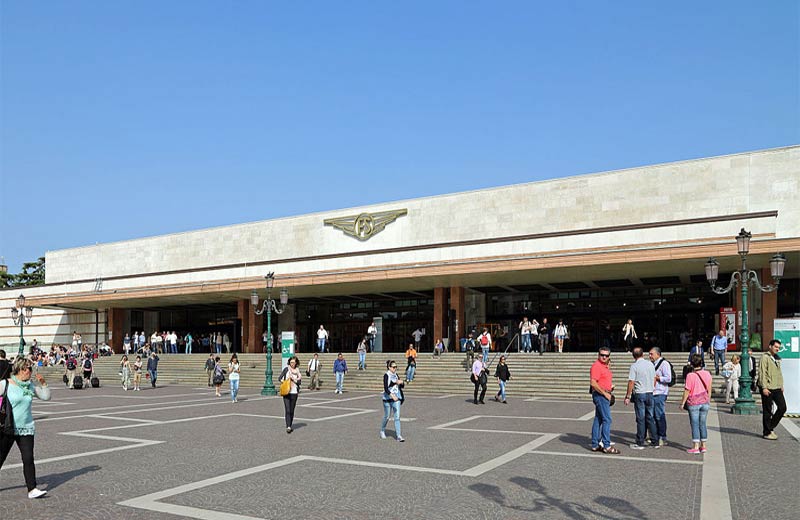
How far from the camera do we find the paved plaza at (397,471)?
23.7ft

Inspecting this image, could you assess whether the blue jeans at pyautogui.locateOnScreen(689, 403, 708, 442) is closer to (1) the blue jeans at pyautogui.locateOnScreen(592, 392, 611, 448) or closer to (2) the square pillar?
(1) the blue jeans at pyautogui.locateOnScreen(592, 392, 611, 448)

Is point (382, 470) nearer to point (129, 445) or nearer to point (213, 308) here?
point (129, 445)

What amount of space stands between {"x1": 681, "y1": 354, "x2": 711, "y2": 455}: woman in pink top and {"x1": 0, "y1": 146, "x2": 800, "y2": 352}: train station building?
59.4ft

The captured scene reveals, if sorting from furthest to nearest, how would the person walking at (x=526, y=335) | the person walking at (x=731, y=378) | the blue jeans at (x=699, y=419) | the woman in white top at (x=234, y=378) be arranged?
the person walking at (x=526, y=335) → the woman in white top at (x=234, y=378) → the person walking at (x=731, y=378) → the blue jeans at (x=699, y=419)

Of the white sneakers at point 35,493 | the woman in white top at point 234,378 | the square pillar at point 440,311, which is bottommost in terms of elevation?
the woman in white top at point 234,378

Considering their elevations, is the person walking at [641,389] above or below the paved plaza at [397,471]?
above

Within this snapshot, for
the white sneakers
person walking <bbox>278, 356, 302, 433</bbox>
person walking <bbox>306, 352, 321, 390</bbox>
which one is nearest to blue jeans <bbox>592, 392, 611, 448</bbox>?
person walking <bbox>278, 356, 302, 433</bbox>

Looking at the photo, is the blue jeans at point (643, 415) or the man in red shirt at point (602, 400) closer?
the man in red shirt at point (602, 400)

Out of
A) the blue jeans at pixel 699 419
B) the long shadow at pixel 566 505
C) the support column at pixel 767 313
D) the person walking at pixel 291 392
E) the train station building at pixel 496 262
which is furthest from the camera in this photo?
the train station building at pixel 496 262

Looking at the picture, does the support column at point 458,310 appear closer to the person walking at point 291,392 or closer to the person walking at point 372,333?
the person walking at point 372,333

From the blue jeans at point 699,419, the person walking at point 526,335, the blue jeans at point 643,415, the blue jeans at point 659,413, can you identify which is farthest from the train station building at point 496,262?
the blue jeans at point 699,419

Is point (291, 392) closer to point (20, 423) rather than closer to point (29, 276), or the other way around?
point (20, 423)

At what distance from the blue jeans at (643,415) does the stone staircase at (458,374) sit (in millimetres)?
10869

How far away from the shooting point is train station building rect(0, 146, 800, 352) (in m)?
29.5
